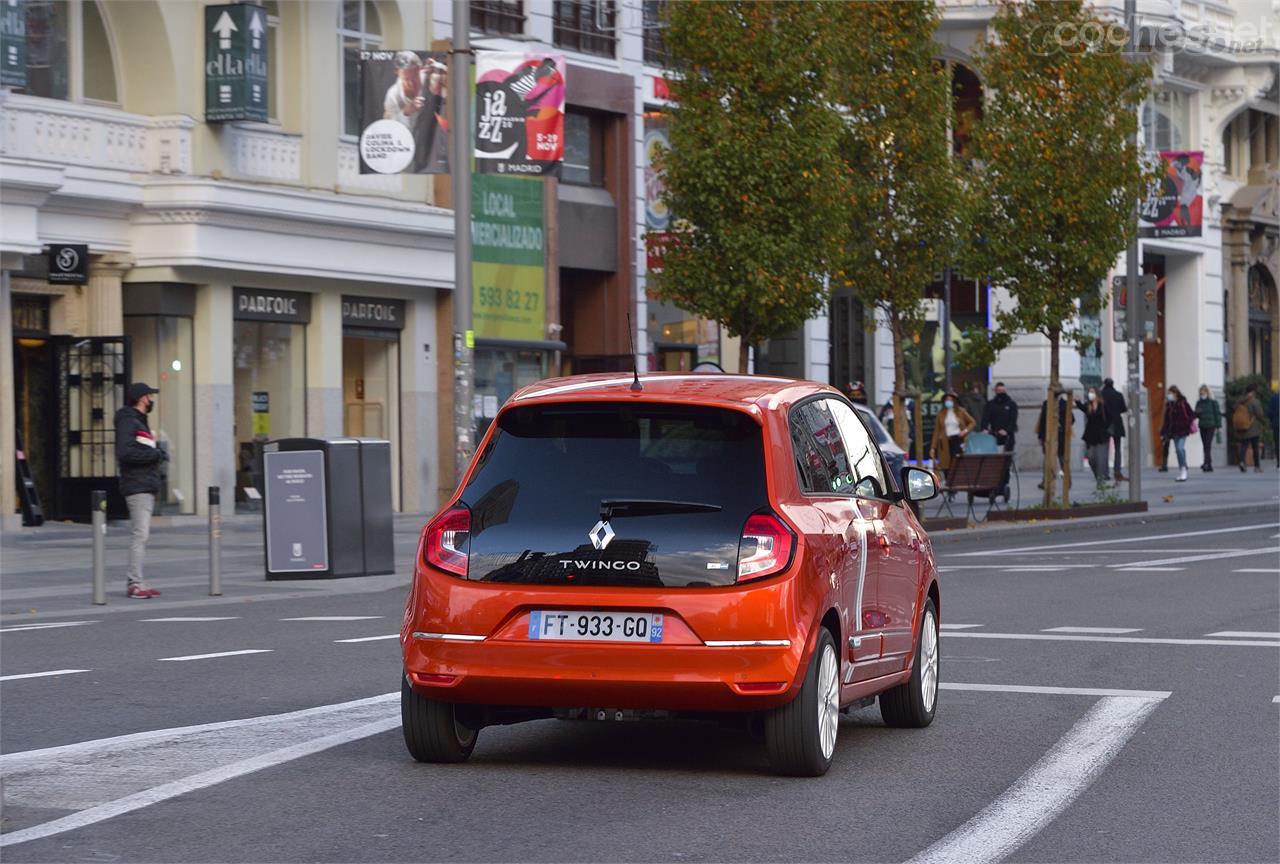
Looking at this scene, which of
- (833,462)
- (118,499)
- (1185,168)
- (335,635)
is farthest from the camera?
(1185,168)

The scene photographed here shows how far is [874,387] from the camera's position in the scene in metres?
44.5

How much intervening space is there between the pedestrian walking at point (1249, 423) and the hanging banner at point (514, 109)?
2531cm

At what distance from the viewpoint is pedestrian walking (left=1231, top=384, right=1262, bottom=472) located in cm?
4916

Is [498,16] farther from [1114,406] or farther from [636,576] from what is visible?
[636,576]

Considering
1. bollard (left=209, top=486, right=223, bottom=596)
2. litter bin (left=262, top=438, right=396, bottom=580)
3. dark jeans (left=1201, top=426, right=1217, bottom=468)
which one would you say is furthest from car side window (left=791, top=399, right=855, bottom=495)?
dark jeans (left=1201, top=426, right=1217, bottom=468)

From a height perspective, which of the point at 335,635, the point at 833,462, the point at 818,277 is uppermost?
the point at 818,277

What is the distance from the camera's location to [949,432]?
35.4 m

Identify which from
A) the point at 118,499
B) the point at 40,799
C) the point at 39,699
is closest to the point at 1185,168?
the point at 118,499

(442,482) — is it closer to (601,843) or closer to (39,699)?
(39,699)

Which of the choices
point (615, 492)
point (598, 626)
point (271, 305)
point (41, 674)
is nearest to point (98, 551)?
point (41, 674)

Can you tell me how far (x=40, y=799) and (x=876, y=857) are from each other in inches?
121

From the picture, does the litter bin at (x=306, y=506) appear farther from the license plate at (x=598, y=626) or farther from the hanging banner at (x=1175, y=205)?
the hanging banner at (x=1175, y=205)

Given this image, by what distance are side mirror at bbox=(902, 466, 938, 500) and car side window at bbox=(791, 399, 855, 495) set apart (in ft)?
1.96

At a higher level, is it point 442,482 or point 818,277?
point 818,277
